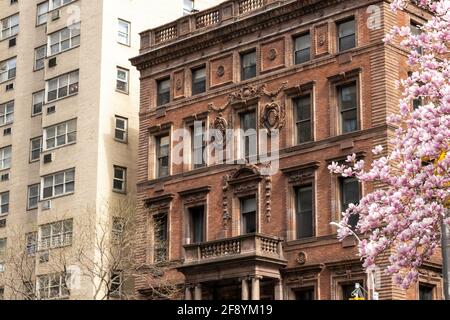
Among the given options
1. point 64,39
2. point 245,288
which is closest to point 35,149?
point 64,39

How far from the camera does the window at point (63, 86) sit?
185 feet

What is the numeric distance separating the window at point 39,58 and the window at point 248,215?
22454mm

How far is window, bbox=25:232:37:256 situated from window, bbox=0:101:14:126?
10553 mm

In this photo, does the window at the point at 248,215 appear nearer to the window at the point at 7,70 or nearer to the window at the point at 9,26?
the window at the point at 7,70

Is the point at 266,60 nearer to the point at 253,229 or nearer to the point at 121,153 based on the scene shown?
the point at 253,229

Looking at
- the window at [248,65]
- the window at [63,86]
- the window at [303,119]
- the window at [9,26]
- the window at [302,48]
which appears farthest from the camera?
the window at [9,26]

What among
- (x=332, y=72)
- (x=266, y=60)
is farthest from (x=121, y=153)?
(x=332, y=72)

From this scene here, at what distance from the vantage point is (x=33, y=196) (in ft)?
191

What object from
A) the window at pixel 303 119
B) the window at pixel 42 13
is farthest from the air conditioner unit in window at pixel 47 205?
the window at pixel 303 119

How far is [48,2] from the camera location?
200 ft

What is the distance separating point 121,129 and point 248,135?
12.1 meters

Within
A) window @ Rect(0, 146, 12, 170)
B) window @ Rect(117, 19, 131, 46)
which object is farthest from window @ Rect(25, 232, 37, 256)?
window @ Rect(117, 19, 131, 46)

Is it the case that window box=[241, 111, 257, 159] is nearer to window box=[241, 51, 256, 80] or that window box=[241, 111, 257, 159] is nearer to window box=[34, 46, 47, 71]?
window box=[241, 51, 256, 80]
